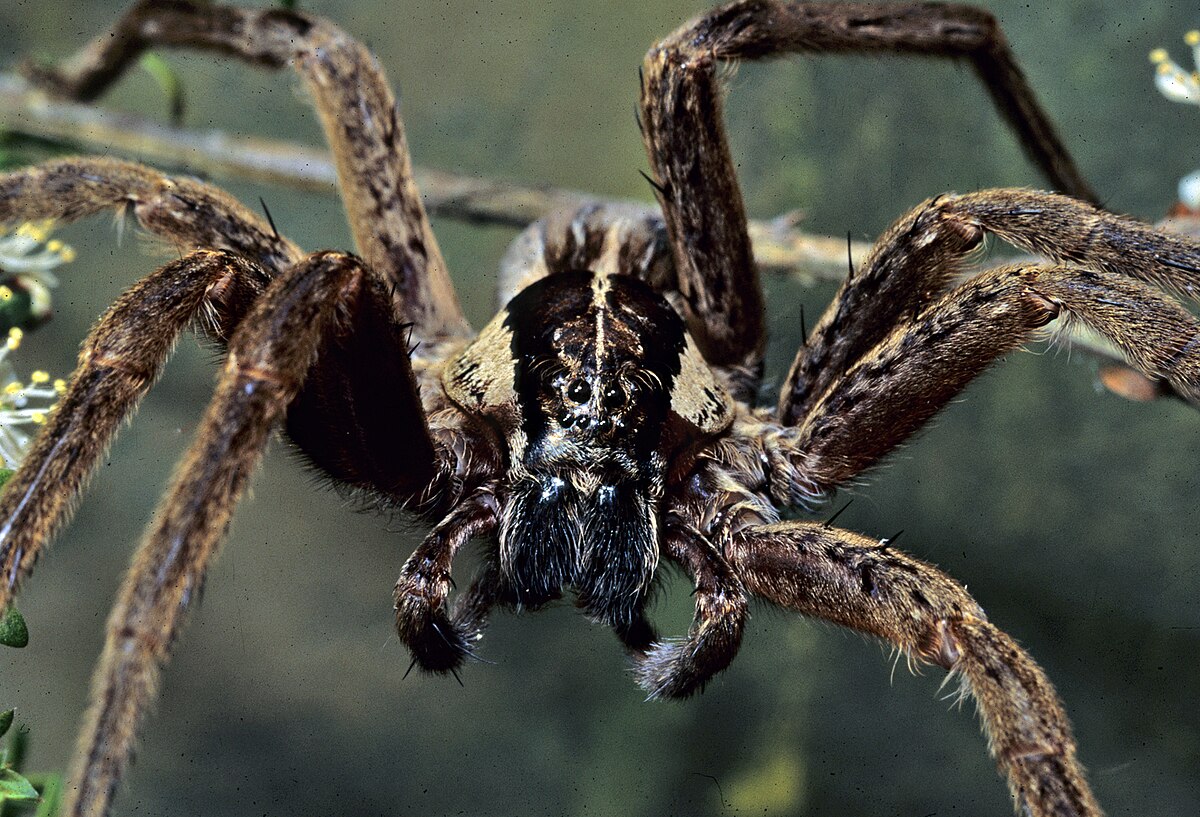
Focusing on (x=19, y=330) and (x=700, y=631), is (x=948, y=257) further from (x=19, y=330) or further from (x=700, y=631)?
(x=19, y=330)

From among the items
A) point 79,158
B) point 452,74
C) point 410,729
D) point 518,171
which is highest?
point 79,158

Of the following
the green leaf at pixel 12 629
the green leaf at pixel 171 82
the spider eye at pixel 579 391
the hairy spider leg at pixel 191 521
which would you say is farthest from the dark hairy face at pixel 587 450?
the green leaf at pixel 171 82

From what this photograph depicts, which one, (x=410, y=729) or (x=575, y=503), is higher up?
(x=575, y=503)

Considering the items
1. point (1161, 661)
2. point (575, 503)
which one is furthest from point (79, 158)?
point (1161, 661)

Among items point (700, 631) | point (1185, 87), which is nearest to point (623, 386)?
point (700, 631)

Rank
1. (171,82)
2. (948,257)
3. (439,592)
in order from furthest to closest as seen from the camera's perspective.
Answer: (171,82), (948,257), (439,592)

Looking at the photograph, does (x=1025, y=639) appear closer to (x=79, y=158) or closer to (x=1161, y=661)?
(x=1161, y=661)

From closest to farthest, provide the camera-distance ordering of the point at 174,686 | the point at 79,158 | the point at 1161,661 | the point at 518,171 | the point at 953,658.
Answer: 1. the point at 953,658
2. the point at 79,158
3. the point at 1161,661
4. the point at 174,686
5. the point at 518,171
